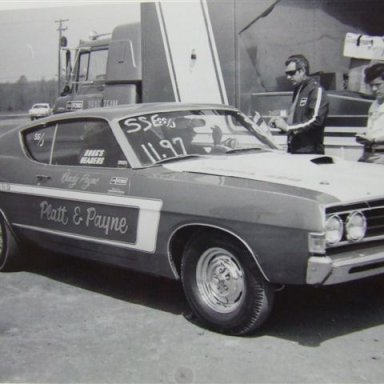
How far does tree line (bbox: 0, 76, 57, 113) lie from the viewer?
63.2m

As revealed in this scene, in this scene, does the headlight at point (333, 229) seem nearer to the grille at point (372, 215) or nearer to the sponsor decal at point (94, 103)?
the grille at point (372, 215)

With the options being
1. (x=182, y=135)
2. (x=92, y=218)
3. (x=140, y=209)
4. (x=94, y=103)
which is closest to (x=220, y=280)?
(x=140, y=209)

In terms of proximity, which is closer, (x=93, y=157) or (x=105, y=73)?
(x=93, y=157)

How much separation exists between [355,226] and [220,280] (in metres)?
0.89

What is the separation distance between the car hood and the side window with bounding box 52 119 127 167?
497 millimetres

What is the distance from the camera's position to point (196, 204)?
12.9ft

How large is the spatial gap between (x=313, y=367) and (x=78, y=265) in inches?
122

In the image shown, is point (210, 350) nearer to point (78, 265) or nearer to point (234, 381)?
point (234, 381)

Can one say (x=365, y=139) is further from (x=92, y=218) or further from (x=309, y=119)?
(x=92, y=218)

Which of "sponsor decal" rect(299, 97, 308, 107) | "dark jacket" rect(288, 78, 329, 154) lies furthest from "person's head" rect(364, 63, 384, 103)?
"sponsor decal" rect(299, 97, 308, 107)

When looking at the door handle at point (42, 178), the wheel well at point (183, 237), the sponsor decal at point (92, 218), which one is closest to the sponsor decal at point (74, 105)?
the door handle at point (42, 178)

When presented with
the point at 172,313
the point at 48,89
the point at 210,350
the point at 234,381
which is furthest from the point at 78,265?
the point at 48,89

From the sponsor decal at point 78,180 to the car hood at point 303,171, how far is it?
62 centimetres

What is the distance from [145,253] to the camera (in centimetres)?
425
